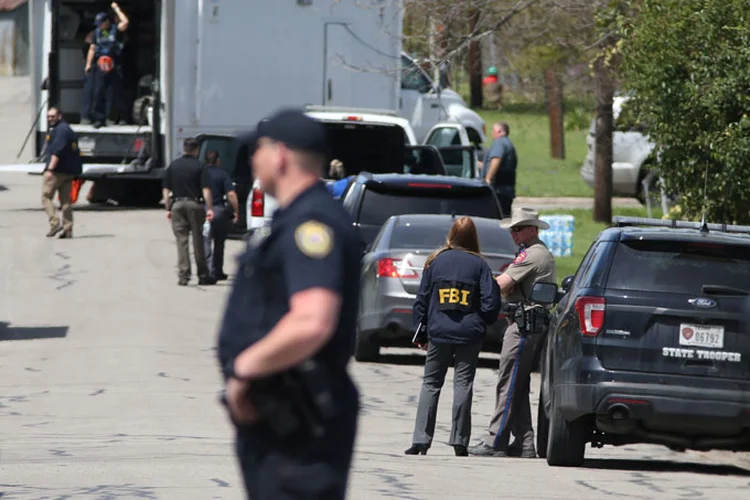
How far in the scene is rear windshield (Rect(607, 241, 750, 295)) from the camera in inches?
355

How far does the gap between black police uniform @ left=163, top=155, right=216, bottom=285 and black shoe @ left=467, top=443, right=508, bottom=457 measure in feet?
29.7

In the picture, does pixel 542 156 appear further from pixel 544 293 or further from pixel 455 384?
pixel 544 293

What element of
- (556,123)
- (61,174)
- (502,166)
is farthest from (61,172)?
(556,123)

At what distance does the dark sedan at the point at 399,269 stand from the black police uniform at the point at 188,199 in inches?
194

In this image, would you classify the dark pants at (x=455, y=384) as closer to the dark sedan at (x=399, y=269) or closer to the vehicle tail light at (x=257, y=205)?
the dark sedan at (x=399, y=269)

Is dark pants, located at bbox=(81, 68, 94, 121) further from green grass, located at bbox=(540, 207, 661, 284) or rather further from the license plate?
the license plate

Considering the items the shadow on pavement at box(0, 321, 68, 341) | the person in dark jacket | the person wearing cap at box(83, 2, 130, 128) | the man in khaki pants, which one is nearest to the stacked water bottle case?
the man in khaki pants

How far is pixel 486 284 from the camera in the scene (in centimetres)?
1023

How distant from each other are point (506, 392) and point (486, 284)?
821 mm

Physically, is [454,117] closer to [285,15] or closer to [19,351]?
[285,15]

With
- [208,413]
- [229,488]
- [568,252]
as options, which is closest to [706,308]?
[229,488]

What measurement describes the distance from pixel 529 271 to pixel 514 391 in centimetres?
85

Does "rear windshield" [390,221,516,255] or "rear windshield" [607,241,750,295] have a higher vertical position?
"rear windshield" [607,241,750,295]

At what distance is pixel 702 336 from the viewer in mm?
8922
